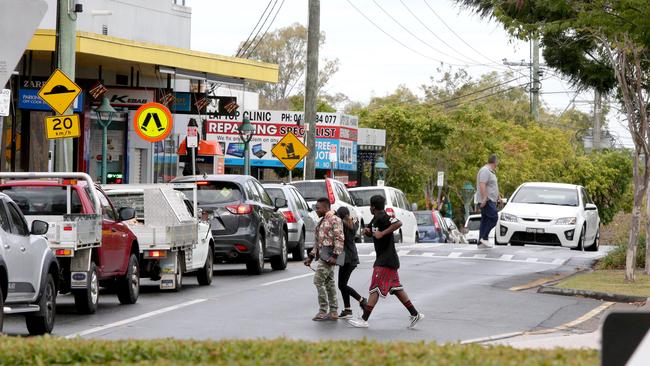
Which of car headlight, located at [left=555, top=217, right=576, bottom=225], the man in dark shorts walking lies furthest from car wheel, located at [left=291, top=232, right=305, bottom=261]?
the man in dark shorts walking

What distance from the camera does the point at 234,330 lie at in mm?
15250

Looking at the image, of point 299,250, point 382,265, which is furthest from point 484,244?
point 382,265

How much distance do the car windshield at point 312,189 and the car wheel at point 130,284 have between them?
14.7 meters

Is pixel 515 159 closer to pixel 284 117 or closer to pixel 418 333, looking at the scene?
pixel 284 117

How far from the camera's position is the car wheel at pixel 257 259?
23.8m

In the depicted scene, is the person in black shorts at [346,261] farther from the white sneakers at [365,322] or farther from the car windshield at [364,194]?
the car windshield at [364,194]

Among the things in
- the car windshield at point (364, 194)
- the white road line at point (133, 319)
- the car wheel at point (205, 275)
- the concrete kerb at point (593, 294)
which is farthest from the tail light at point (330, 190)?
the white road line at point (133, 319)

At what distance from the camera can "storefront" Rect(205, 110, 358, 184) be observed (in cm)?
6003

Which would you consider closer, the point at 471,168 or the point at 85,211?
the point at 85,211

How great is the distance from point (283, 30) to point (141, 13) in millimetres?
49920

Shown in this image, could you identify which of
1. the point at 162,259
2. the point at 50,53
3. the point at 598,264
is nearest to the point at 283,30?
the point at 50,53

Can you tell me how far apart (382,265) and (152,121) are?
13.8 m

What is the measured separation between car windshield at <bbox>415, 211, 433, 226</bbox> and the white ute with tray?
84.0ft

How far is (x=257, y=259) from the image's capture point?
2392 centimetres
